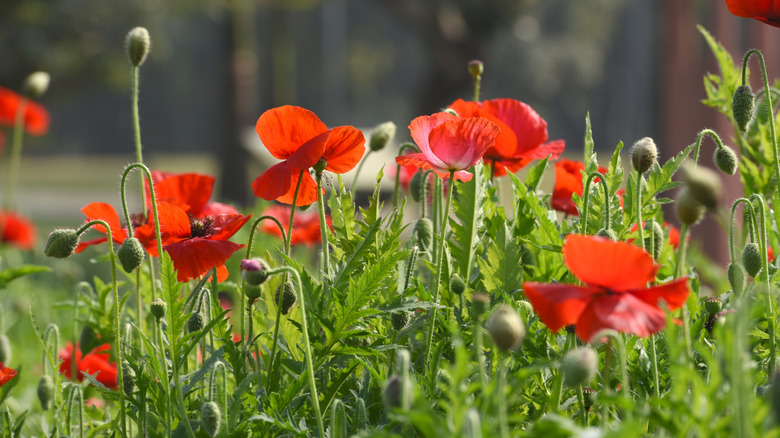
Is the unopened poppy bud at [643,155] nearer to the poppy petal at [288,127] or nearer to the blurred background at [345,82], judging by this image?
the poppy petal at [288,127]

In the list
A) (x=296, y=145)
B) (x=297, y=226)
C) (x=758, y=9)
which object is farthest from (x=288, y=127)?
(x=297, y=226)

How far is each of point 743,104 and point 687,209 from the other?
0.18 m

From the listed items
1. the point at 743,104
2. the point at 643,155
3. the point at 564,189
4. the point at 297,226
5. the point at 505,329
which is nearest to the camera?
the point at 505,329

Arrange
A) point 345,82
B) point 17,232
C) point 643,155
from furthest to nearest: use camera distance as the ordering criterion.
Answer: point 345,82, point 17,232, point 643,155

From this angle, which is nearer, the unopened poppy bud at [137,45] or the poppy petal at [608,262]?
the poppy petal at [608,262]

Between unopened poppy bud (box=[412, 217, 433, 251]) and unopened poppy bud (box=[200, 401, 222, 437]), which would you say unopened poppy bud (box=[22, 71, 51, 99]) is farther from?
unopened poppy bud (box=[200, 401, 222, 437])

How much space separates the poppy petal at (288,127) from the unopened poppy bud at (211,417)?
40 centimetres

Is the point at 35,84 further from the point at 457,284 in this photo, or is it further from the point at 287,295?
the point at 457,284

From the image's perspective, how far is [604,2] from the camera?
46156mm

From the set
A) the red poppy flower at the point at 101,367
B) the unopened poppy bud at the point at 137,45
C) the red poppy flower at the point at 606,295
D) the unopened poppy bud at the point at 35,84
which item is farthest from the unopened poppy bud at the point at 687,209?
the unopened poppy bud at the point at 35,84

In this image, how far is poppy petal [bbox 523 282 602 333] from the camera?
821 mm

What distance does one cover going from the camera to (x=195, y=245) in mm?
1179

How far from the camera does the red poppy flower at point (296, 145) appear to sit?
1129 mm

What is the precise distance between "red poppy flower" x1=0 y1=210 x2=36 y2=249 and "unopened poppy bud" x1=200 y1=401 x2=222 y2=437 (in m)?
2.89
